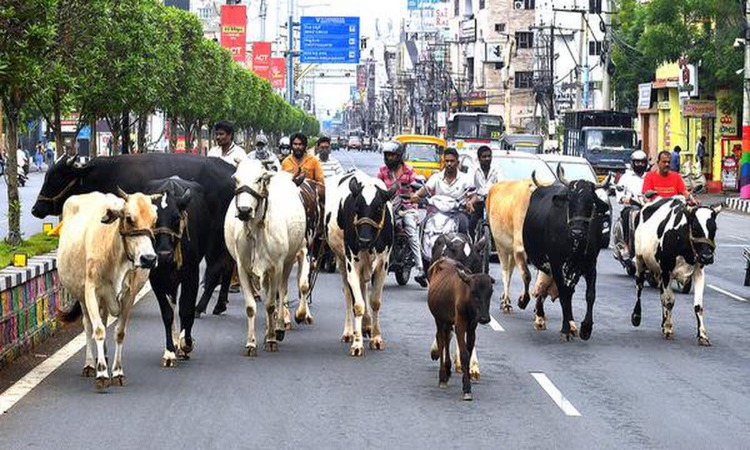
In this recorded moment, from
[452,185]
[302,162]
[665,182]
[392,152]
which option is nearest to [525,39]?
[302,162]

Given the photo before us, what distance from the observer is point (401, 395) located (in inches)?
514

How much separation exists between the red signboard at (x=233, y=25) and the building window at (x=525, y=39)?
79.9 metres

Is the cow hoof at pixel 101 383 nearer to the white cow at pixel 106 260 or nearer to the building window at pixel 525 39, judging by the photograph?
the white cow at pixel 106 260

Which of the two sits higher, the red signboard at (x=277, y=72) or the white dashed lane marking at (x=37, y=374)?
the red signboard at (x=277, y=72)

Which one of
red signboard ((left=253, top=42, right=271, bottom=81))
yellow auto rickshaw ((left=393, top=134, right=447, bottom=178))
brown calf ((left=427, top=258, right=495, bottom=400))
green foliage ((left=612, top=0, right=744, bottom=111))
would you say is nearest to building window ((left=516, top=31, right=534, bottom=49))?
red signboard ((left=253, top=42, right=271, bottom=81))

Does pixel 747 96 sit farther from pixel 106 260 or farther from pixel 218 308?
pixel 106 260

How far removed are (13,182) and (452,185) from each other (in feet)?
28.5

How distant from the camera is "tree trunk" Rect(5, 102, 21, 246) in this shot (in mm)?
22703

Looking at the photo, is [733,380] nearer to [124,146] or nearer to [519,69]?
[124,146]

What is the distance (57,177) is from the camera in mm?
18172

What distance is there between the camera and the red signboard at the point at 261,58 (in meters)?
95.6

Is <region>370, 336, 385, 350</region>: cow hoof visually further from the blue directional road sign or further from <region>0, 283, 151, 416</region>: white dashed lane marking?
the blue directional road sign

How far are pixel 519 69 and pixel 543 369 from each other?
138 meters

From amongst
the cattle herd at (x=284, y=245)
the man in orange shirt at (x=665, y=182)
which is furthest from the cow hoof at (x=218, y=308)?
the man in orange shirt at (x=665, y=182)
